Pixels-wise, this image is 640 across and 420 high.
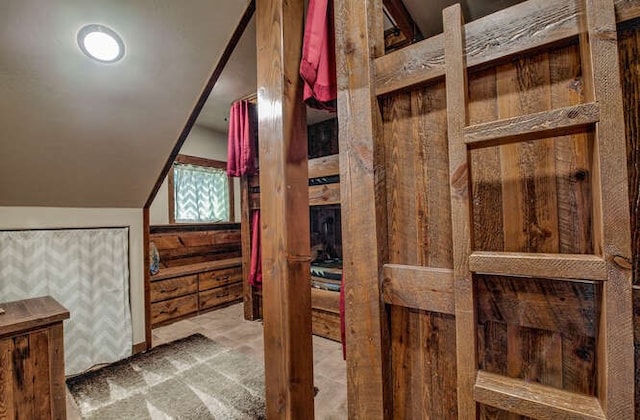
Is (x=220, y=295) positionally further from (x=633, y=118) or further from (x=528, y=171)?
(x=633, y=118)

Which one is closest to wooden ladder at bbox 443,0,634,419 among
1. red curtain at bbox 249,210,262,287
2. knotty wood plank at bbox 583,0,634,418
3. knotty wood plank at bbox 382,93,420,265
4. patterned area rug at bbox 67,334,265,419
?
knotty wood plank at bbox 583,0,634,418

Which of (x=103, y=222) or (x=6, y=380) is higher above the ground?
(x=103, y=222)

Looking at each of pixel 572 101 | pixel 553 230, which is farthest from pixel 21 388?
pixel 572 101

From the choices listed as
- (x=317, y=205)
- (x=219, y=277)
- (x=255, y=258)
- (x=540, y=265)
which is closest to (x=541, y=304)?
(x=540, y=265)

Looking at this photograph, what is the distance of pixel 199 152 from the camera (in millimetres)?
4047

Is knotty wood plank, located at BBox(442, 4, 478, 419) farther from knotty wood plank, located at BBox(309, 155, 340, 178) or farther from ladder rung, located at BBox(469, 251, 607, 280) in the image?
knotty wood plank, located at BBox(309, 155, 340, 178)

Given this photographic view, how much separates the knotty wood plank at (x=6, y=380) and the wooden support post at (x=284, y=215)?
1.20 m

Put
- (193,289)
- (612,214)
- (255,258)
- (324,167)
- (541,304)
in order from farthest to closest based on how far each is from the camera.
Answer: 1. (193,289)
2. (255,258)
3. (324,167)
4. (541,304)
5. (612,214)

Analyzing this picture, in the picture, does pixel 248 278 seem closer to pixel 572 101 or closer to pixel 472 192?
pixel 472 192

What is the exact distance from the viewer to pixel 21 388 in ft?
4.30

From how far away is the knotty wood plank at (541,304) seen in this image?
0.61 m

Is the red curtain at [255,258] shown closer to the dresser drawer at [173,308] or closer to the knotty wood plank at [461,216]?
the dresser drawer at [173,308]

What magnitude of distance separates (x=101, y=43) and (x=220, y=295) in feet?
9.67

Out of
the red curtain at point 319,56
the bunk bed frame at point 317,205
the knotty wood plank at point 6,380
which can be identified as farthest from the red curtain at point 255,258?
the red curtain at point 319,56
